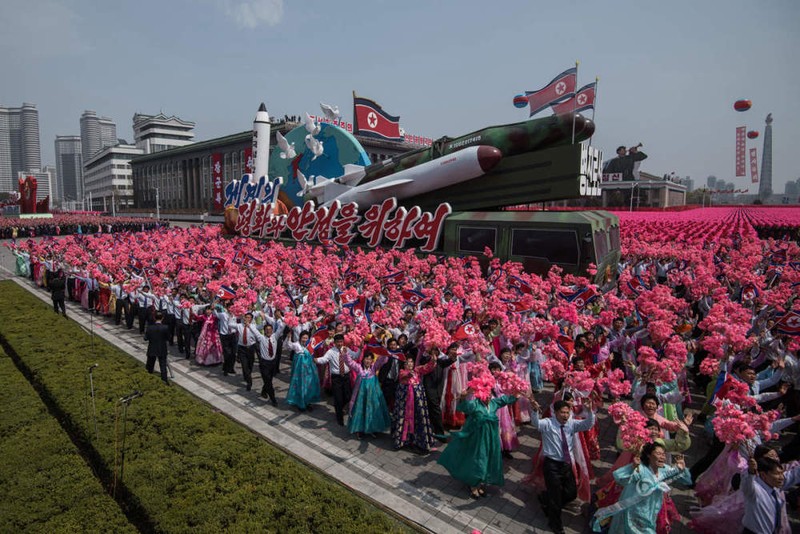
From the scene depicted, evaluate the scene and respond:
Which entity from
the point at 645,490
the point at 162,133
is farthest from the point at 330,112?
the point at 162,133

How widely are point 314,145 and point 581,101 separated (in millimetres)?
15465

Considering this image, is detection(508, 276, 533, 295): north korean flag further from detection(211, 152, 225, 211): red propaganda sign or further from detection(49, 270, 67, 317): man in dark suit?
detection(211, 152, 225, 211): red propaganda sign

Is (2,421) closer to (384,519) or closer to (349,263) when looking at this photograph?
(384,519)

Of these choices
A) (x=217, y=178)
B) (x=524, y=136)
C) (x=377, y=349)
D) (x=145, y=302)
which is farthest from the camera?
(x=217, y=178)

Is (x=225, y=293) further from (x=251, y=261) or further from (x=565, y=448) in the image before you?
(x=565, y=448)

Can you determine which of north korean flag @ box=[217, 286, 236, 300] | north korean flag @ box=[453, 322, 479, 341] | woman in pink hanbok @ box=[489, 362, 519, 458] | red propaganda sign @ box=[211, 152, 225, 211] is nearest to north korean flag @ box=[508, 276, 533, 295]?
north korean flag @ box=[453, 322, 479, 341]

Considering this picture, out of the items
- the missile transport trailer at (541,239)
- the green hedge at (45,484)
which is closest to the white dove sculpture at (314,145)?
the missile transport trailer at (541,239)

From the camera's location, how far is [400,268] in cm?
1592

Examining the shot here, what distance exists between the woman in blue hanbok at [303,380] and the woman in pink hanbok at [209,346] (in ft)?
10.9

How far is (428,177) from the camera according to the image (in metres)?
21.2

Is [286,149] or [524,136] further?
[286,149]

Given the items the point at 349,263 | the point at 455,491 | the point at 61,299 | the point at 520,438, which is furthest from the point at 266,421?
the point at 61,299

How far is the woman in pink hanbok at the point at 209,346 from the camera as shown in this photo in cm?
1155

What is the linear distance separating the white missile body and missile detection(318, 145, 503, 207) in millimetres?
8925
